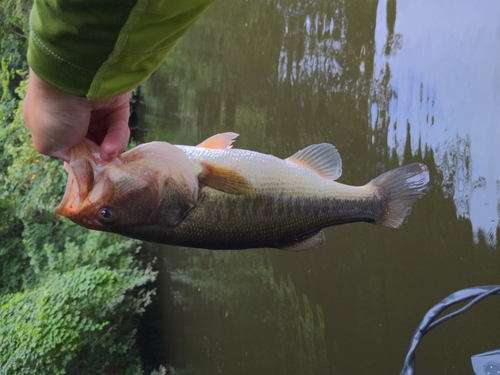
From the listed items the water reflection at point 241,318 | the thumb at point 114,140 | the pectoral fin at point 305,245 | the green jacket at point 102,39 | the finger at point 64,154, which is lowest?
the water reflection at point 241,318

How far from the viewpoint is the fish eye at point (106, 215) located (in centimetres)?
138

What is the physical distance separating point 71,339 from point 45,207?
1.84 meters

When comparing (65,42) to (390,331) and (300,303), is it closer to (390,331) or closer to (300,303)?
(390,331)

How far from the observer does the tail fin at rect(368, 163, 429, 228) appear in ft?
5.34

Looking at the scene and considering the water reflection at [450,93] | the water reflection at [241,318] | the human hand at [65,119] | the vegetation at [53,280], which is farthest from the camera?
the vegetation at [53,280]

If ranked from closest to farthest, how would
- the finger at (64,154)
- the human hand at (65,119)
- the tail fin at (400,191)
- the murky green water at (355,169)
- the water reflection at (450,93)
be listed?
the human hand at (65,119) → the finger at (64,154) → the tail fin at (400,191) → the water reflection at (450,93) → the murky green water at (355,169)

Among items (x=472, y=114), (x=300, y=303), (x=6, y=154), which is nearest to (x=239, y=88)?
(x=300, y=303)

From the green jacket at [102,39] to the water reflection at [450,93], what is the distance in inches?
82.4

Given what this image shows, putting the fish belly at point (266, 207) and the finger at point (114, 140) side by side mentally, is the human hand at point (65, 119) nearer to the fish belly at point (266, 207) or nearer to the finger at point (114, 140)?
the finger at point (114, 140)

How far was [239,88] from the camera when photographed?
14.6 ft

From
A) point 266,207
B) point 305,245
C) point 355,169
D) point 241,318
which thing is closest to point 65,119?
point 266,207

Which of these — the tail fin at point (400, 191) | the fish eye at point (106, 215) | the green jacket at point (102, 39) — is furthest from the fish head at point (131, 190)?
the tail fin at point (400, 191)

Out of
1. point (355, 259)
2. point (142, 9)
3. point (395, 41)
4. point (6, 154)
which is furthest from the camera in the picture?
point (6, 154)

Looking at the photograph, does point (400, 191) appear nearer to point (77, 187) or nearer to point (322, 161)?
point (322, 161)
